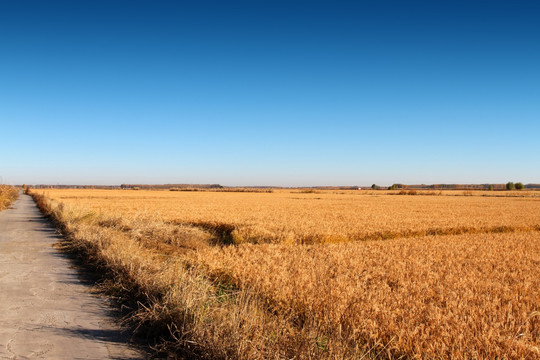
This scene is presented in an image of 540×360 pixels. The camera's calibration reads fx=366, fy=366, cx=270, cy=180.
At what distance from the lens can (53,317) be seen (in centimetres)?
588

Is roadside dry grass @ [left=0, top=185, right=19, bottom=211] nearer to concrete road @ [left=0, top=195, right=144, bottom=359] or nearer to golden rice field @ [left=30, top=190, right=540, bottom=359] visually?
golden rice field @ [left=30, top=190, right=540, bottom=359]

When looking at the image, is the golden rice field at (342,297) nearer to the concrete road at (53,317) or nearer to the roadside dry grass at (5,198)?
the concrete road at (53,317)

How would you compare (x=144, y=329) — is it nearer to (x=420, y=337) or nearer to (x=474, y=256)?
(x=420, y=337)

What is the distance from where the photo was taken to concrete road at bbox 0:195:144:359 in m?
4.65

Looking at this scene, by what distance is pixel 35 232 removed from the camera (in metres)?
17.3

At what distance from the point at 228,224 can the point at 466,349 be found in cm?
1559

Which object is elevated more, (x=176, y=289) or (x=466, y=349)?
(x=176, y=289)

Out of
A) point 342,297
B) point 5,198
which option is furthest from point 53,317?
point 5,198

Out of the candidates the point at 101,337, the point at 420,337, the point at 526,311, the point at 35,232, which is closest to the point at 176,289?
the point at 101,337

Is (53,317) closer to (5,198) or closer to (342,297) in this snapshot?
(342,297)

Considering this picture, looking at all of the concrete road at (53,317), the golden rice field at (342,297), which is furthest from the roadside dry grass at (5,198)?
the concrete road at (53,317)

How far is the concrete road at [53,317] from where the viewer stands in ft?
15.3

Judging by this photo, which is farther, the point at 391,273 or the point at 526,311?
the point at 391,273

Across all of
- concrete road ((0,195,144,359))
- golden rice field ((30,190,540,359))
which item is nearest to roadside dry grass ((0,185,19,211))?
golden rice field ((30,190,540,359))
